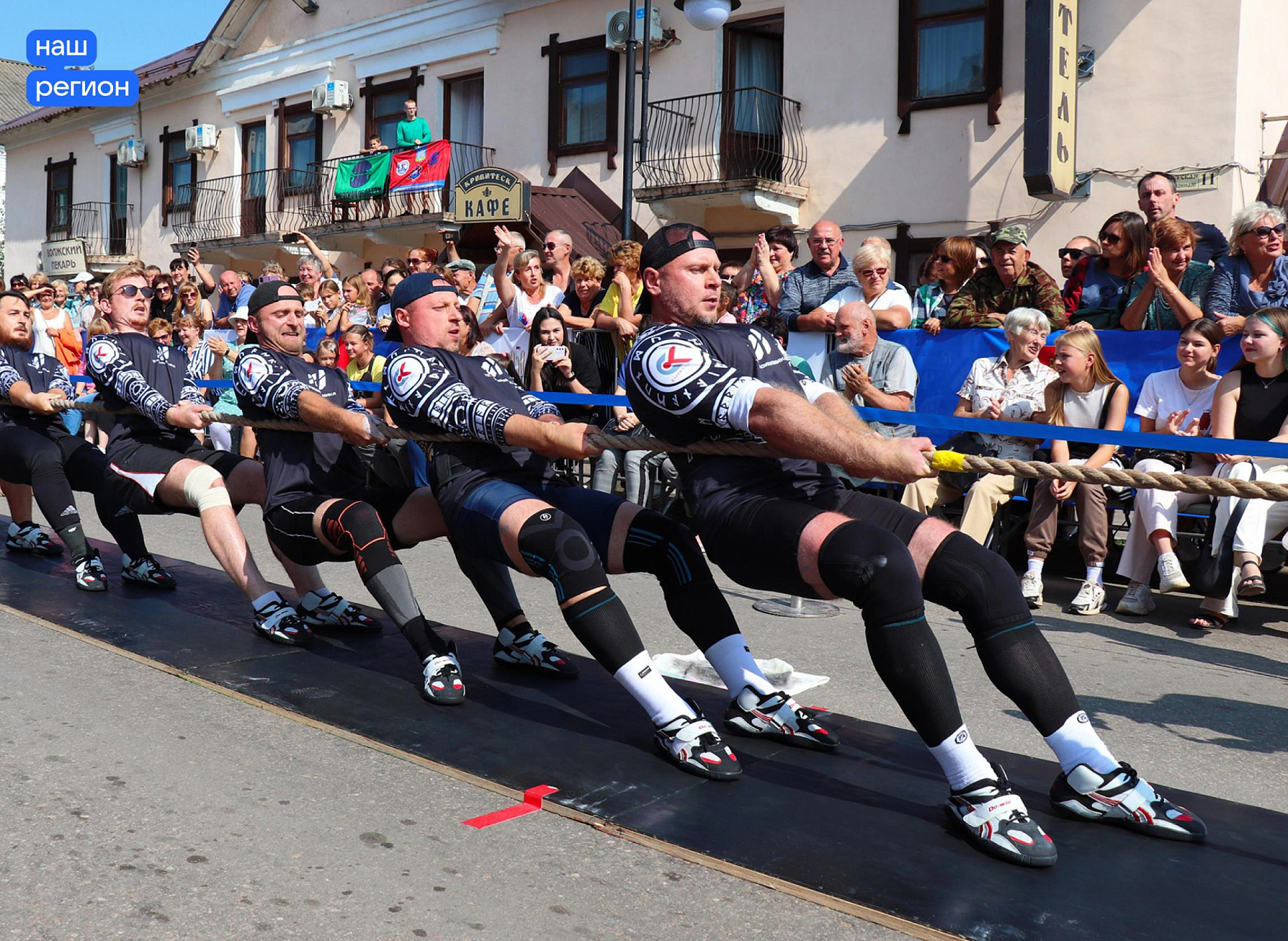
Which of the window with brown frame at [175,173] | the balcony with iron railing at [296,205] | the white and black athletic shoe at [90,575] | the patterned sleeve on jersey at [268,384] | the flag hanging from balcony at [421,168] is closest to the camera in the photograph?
the patterned sleeve on jersey at [268,384]

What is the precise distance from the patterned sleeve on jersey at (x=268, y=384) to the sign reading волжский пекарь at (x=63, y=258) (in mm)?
24249

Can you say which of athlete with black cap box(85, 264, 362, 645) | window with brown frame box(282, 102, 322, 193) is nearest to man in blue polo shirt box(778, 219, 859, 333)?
athlete with black cap box(85, 264, 362, 645)

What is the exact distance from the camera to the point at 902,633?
10.1 ft

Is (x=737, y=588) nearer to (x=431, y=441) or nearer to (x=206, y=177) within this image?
(x=431, y=441)

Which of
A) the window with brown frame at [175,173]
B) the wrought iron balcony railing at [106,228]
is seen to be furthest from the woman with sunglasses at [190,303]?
the wrought iron balcony railing at [106,228]

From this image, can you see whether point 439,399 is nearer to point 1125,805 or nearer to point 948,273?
point 1125,805

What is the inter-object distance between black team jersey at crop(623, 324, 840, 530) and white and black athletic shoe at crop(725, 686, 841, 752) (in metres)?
0.72

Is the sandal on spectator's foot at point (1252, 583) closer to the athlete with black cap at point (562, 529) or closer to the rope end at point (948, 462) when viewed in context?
the athlete with black cap at point (562, 529)

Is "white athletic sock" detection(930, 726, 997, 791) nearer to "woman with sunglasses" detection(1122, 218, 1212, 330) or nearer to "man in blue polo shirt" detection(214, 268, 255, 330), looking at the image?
"woman with sunglasses" detection(1122, 218, 1212, 330)

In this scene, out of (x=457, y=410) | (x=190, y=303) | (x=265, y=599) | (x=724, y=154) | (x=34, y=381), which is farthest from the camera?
(x=724, y=154)

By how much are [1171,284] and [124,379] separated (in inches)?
222

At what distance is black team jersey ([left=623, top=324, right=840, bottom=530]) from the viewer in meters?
3.38

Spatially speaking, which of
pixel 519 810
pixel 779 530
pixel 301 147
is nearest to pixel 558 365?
pixel 779 530

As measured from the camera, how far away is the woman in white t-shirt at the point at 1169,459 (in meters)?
6.33
